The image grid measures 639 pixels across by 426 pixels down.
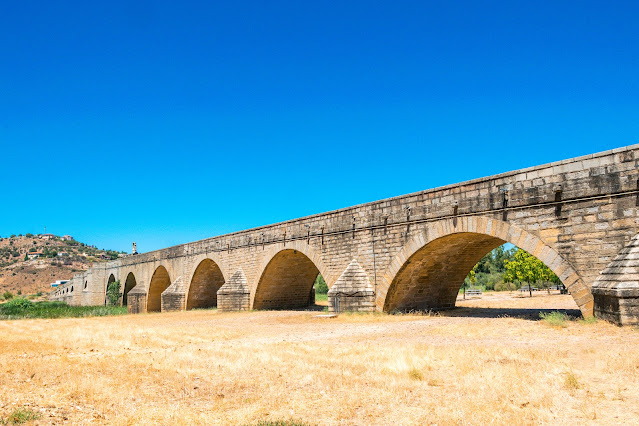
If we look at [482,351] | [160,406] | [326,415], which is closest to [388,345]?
[482,351]

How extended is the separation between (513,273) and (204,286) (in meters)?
21.9

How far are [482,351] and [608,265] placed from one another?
4227mm

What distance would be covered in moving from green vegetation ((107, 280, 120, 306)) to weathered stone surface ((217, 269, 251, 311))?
2540 cm

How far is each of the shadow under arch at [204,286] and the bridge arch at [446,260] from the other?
1545 centimetres

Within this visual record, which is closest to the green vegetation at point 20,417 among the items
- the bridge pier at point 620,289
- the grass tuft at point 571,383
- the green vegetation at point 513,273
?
the grass tuft at point 571,383

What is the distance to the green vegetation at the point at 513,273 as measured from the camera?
97.6ft

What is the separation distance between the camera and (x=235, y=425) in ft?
13.4

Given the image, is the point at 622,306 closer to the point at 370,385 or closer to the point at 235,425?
the point at 370,385

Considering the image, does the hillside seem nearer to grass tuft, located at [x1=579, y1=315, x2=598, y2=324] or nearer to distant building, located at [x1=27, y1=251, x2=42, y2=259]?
distant building, located at [x1=27, y1=251, x2=42, y2=259]

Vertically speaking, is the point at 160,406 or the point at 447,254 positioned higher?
the point at 447,254

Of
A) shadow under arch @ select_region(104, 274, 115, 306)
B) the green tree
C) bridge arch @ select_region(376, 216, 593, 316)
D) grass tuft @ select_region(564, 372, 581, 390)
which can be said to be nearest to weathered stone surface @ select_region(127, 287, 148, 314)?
shadow under arch @ select_region(104, 274, 115, 306)

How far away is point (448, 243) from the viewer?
44.2 feet

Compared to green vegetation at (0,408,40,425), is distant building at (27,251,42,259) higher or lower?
higher

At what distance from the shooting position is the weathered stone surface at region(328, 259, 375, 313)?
14.7 metres
